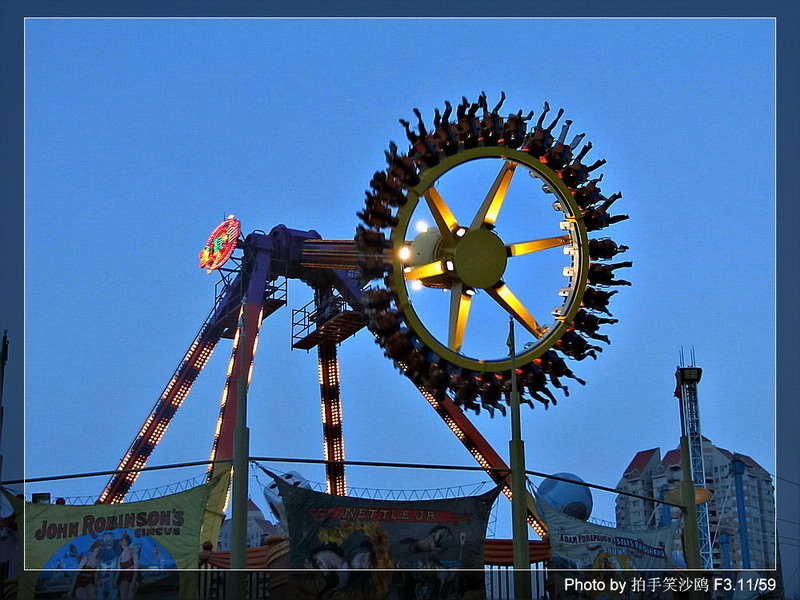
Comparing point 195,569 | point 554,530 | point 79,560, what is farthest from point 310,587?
point 554,530

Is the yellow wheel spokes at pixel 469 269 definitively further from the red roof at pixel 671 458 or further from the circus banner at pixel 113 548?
the red roof at pixel 671 458

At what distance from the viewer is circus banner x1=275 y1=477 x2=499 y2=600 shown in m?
19.6

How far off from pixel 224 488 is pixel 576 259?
9.20 metres

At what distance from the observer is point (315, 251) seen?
2911 cm

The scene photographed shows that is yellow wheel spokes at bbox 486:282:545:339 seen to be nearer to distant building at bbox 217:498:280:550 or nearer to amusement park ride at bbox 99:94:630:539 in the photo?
amusement park ride at bbox 99:94:630:539

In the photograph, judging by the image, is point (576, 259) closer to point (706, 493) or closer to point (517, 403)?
point (517, 403)

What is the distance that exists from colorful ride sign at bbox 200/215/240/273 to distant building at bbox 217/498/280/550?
6556 millimetres

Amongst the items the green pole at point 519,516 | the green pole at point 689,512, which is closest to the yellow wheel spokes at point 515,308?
the green pole at point 519,516

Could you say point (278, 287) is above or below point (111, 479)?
above

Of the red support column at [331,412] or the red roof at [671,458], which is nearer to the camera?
the red support column at [331,412]

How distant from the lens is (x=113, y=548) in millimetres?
18453

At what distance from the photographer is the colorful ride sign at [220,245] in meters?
29.8

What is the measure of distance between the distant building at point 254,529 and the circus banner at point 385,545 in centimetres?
351

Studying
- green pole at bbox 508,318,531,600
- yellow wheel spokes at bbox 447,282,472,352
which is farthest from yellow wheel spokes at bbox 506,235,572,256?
green pole at bbox 508,318,531,600
